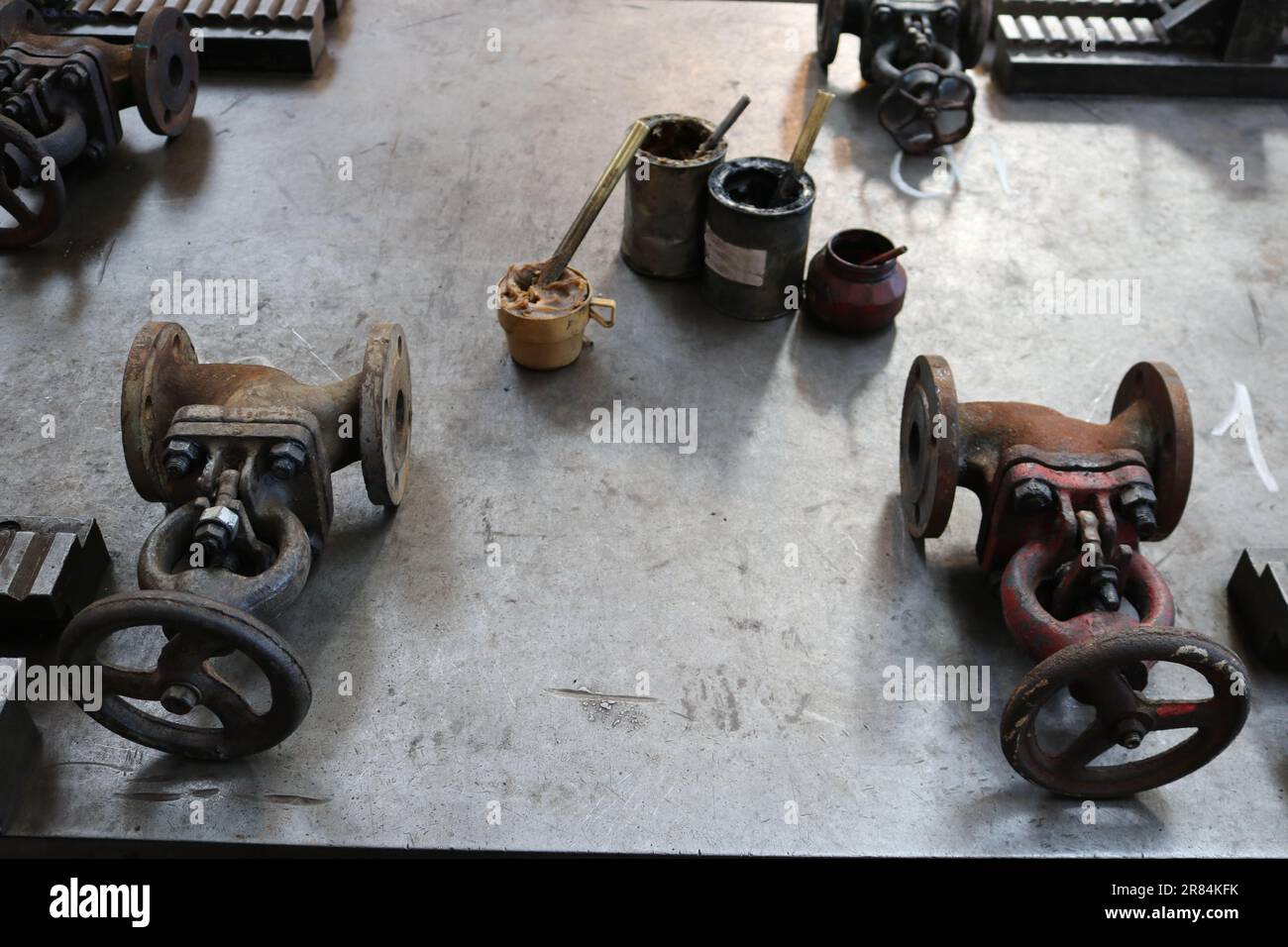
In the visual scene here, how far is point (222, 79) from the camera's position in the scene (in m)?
4.62

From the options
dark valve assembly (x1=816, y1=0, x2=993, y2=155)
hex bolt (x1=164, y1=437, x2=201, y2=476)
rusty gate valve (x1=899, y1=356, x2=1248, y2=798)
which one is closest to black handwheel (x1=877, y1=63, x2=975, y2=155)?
dark valve assembly (x1=816, y1=0, x2=993, y2=155)

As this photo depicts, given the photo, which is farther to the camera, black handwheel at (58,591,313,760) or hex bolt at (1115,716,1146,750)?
hex bolt at (1115,716,1146,750)

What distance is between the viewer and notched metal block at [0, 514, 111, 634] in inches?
99.7

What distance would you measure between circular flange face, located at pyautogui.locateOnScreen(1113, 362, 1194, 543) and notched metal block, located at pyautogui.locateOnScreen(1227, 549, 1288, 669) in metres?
0.24

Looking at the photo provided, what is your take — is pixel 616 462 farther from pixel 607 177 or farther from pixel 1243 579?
pixel 1243 579

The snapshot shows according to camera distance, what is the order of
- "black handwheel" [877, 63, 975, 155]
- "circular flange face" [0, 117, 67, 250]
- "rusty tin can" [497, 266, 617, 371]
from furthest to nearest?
"black handwheel" [877, 63, 975, 155] < "circular flange face" [0, 117, 67, 250] < "rusty tin can" [497, 266, 617, 371]

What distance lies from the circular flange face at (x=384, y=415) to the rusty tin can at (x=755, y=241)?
3.48 ft

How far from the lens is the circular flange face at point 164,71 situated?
3.94m

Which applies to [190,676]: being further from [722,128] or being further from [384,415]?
[722,128]

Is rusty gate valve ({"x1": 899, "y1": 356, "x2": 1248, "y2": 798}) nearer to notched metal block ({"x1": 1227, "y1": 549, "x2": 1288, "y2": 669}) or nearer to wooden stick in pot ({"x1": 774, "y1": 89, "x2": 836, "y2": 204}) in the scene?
notched metal block ({"x1": 1227, "y1": 549, "x2": 1288, "y2": 669})

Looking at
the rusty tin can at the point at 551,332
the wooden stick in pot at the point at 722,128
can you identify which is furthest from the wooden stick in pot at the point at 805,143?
the rusty tin can at the point at 551,332

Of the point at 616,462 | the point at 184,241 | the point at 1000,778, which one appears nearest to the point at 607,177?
the point at 616,462

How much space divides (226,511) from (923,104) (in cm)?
299

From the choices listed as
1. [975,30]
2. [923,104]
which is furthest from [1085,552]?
[975,30]
